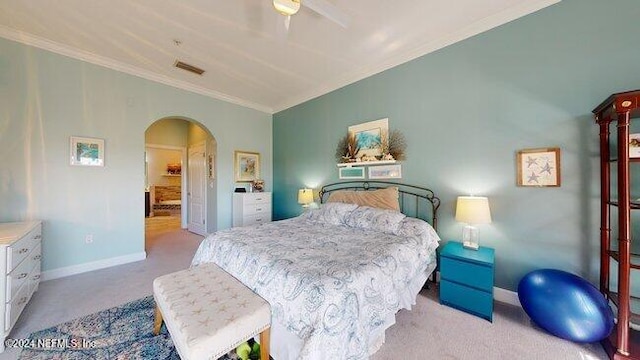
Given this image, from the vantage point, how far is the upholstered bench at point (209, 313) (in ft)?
4.05

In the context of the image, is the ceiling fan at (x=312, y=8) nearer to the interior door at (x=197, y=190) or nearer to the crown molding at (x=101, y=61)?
the crown molding at (x=101, y=61)

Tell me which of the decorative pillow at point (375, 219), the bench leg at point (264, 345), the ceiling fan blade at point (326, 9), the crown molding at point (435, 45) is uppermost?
the crown molding at point (435, 45)

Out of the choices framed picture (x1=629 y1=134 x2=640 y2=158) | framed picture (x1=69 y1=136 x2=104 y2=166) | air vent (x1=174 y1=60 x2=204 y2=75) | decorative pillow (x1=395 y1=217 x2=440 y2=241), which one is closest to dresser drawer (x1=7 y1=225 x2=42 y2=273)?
framed picture (x1=69 y1=136 x2=104 y2=166)

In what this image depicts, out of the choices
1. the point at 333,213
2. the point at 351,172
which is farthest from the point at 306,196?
the point at 333,213

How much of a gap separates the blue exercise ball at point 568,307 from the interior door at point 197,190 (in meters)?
5.61

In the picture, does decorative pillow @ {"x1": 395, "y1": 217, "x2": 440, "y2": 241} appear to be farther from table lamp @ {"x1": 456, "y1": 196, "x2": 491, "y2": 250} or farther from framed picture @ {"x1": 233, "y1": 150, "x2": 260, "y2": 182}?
framed picture @ {"x1": 233, "y1": 150, "x2": 260, "y2": 182}

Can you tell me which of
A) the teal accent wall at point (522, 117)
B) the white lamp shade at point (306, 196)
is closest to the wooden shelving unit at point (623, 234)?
the teal accent wall at point (522, 117)

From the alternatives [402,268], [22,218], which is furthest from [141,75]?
[402,268]

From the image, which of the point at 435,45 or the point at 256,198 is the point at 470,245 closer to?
the point at 435,45

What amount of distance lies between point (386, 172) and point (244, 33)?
8.71ft

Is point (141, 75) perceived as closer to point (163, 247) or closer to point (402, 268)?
point (163, 247)

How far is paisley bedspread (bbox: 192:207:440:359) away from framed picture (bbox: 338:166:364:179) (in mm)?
996

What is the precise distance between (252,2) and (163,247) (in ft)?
14.7

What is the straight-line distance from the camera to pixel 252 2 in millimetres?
2299
